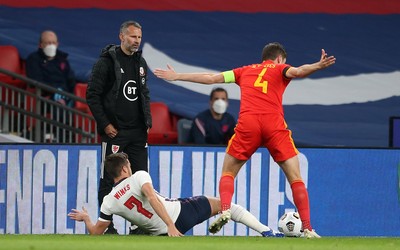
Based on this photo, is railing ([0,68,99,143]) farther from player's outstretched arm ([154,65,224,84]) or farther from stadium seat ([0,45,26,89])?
player's outstretched arm ([154,65,224,84])

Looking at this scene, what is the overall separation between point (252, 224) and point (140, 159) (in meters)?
1.22

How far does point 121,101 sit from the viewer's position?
40.7 feet

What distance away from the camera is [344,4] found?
18.2m

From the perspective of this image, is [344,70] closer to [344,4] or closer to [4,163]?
[344,4]

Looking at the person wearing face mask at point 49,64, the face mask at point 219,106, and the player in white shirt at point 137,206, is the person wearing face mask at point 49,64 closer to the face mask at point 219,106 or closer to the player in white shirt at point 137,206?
the face mask at point 219,106

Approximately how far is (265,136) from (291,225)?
1.05m

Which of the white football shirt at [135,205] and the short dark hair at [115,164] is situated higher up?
the short dark hair at [115,164]

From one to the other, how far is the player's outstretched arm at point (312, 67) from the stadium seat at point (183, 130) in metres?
4.23

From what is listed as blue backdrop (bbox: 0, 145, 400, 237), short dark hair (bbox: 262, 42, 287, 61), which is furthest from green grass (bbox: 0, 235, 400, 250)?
blue backdrop (bbox: 0, 145, 400, 237)

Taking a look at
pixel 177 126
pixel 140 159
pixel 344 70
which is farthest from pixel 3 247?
pixel 344 70

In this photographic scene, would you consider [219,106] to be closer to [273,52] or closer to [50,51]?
[50,51]

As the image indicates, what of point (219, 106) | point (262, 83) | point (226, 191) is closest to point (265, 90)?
point (262, 83)

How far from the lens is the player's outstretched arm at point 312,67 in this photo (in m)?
11.2

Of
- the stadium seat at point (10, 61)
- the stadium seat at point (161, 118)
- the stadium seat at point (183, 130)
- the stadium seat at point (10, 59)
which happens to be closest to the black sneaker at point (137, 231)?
the stadium seat at point (183, 130)
